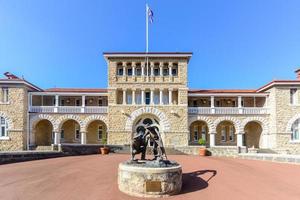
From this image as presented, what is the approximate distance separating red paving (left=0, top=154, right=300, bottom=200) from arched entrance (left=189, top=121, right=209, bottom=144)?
1317cm

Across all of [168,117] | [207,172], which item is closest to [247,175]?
[207,172]

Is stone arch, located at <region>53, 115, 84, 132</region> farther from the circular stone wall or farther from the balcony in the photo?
the circular stone wall

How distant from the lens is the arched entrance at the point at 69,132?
25.4m

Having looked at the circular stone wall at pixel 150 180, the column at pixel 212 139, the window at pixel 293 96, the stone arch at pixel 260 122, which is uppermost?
the window at pixel 293 96

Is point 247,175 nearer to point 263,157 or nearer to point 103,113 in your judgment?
point 263,157

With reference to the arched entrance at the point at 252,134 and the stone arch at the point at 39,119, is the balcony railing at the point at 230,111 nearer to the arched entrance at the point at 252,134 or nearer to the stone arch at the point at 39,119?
the arched entrance at the point at 252,134

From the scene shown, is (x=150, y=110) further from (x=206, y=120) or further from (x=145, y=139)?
(x=145, y=139)

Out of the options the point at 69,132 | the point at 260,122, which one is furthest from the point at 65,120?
the point at 260,122

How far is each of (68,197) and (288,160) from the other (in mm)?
14407

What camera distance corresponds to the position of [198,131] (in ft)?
83.9

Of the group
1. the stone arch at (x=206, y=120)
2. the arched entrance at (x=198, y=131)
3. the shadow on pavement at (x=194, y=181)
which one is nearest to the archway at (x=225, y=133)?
the arched entrance at (x=198, y=131)

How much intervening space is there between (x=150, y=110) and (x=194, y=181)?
1405 cm

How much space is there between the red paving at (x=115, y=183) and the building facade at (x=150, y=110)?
10.9 metres

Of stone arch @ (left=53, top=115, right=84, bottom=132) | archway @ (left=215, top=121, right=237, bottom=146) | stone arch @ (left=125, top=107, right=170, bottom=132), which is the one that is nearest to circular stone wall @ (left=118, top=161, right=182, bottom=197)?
stone arch @ (left=125, top=107, right=170, bottom=132)
